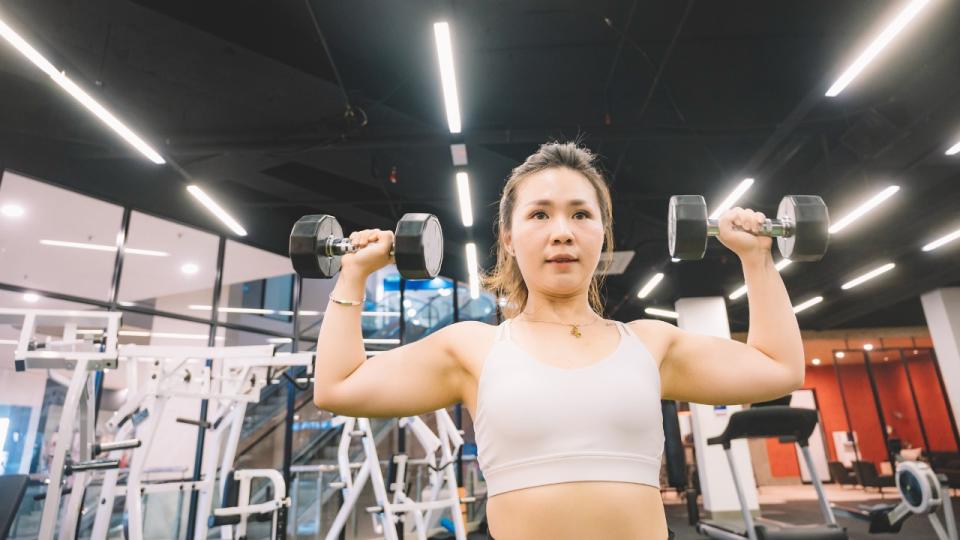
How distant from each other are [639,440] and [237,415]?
386 centimetres

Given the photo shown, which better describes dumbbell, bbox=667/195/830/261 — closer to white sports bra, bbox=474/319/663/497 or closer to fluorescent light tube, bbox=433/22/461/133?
white sports bra, bbox=474/319/663/497

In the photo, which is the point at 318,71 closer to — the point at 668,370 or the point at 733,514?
the point at 668,370

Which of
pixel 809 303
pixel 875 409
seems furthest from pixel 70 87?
pixel 875 409

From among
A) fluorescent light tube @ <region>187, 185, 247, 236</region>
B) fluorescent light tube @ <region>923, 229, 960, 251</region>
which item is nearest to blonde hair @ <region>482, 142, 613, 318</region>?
fluorescent light tube @ <region>187, 185, 247, 236</region>

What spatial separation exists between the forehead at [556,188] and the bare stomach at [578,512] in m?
0.48

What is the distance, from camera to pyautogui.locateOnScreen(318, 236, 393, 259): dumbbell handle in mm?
1023

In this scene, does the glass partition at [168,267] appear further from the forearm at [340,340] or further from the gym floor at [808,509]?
the gym floor at [808,509]

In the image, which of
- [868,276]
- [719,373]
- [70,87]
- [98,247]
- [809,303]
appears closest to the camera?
[719,373]

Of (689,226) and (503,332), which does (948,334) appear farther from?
(503,332)

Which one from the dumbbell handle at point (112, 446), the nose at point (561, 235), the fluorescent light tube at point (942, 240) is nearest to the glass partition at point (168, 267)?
the dumbbell handle at point (112, 446)

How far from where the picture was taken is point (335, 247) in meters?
1.04

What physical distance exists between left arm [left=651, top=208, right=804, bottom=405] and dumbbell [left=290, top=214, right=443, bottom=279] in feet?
1.54

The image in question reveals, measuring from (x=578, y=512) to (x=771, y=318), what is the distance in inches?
A: 21.1

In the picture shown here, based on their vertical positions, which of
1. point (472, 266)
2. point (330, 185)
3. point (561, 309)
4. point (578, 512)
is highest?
point (330, 185)
